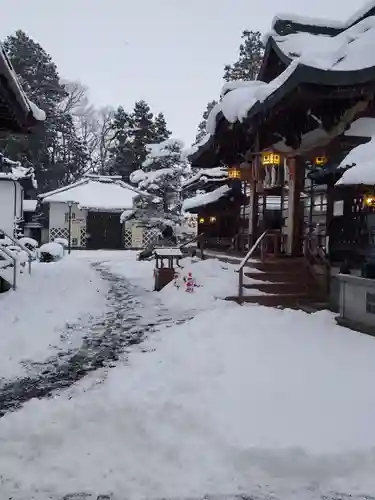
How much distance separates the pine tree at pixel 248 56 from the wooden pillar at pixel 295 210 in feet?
73.0

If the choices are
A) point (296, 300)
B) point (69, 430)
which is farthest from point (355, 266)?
point (69, 430)

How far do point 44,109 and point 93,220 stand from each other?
11.9m

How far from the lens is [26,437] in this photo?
4.03m

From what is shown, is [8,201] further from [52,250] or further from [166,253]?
[166,253]

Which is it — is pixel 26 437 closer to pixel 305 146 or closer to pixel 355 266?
pixel 355 266

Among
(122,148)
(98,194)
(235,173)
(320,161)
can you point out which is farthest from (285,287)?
(122,148)

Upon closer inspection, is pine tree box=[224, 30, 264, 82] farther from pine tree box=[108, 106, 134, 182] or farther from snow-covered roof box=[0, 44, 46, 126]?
snow-covered roof box=[0, 44, 46, 126]

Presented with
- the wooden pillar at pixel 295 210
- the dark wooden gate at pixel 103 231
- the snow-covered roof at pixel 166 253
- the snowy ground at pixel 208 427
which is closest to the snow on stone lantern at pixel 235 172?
the wooden pillar at pixel 295 210

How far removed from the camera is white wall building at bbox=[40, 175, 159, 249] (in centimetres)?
3712

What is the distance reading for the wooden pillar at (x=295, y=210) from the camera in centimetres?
1268

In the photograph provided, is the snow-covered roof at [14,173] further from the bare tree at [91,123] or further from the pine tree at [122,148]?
the bare tree at [91,123]

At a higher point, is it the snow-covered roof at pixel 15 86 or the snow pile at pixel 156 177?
the snow pile at pixel 156 177

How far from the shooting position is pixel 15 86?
8172mm

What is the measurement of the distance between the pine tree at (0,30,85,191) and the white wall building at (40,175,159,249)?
5.88m
